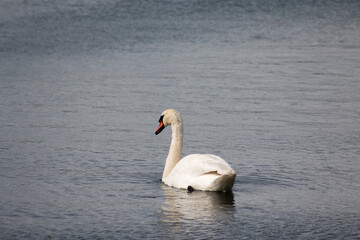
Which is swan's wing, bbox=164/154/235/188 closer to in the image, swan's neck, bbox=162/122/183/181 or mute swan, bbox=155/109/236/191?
mute swan, bbox=155/109/236/191

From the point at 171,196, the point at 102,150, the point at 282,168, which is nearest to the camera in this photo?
the point at 171,196

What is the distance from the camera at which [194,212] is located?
8188 mm

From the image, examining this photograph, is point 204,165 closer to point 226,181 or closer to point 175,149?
point 226,181

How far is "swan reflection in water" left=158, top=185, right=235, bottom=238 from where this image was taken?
7523 mm

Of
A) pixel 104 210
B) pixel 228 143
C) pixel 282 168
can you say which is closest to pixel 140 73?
pixel 228 143

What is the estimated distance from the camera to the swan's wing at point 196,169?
904 cm

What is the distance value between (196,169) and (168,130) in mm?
4403

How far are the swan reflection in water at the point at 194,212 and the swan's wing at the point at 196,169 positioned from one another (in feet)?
0.46

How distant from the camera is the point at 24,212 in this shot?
8164 millimetres

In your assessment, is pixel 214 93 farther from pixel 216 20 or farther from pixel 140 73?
pixel 216 20

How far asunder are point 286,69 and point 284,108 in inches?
180

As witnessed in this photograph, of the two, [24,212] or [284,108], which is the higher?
[284,108]

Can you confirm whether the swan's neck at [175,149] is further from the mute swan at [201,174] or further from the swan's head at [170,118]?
the mute swan at [201,174]

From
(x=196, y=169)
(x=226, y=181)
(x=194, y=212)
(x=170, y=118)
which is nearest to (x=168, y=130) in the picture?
(x=170, y=118)
